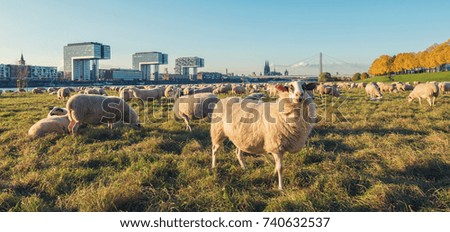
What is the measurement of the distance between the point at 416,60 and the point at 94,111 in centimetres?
9728

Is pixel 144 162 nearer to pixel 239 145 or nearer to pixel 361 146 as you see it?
pixel 239 145

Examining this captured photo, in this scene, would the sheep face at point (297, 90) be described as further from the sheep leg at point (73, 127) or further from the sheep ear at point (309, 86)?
the sheep leg at point (73, 127)

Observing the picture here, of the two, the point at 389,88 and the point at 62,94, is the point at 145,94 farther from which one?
the point at 389,88

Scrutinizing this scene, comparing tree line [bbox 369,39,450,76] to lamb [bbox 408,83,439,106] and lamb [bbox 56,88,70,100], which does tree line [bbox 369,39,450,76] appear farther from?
lamb [bbox 56,88,70,100]

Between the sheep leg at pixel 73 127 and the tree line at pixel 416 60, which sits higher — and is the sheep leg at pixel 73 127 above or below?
below

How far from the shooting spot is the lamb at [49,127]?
9117mm

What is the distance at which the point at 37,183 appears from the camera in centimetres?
523

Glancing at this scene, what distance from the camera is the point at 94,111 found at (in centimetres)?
1002

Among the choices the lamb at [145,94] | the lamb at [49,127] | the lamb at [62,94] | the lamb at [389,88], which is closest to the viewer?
the lamb at [49,127]

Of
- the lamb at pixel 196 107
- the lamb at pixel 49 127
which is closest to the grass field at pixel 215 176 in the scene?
the lamb at pixel 49 127

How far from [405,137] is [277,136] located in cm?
558

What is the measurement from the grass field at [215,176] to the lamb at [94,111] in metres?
0.96
